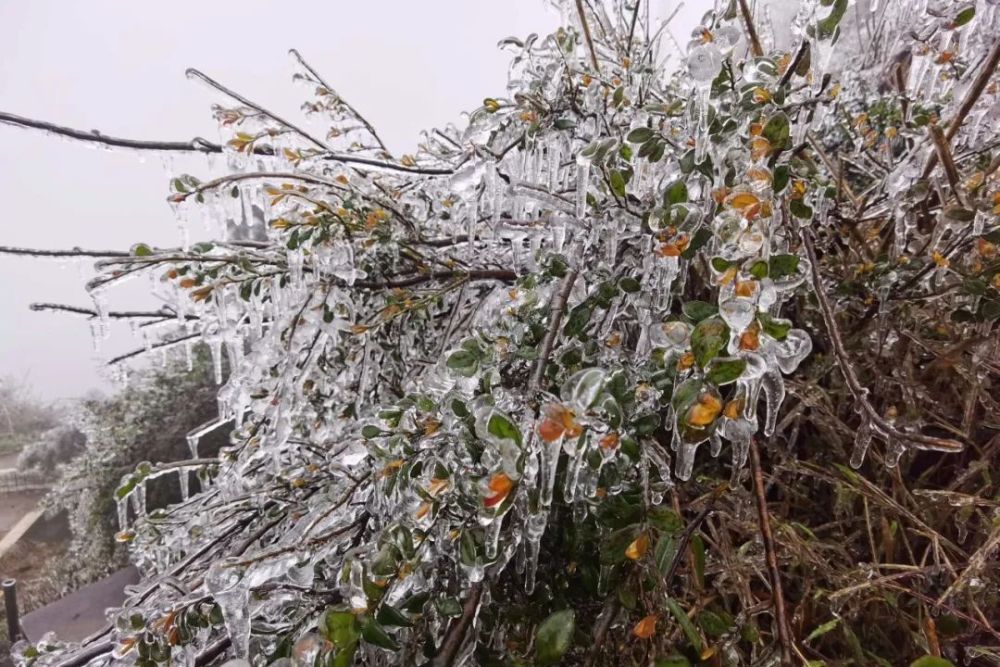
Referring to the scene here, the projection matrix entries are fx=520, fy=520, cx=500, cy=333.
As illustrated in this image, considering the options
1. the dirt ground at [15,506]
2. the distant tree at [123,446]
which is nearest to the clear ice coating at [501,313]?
the distant tree at [123,446]

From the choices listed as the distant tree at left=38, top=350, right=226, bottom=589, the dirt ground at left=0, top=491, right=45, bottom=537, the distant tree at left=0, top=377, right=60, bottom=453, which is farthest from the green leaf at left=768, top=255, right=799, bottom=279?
the distant tree at left=0, top=377, right=60, bottom=453

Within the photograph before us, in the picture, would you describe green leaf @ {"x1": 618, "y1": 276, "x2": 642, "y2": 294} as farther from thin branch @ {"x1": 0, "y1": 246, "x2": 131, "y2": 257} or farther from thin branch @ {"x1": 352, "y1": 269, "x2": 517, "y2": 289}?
thin branch @ {"x1": 0, "y1": 246, "x2": 131, "y2": 257}

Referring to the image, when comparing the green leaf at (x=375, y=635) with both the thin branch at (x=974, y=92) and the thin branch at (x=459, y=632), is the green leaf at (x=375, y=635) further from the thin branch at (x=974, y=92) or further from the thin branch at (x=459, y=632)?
the thin branch at (x=974, y=92)

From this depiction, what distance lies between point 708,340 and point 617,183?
1.07ft

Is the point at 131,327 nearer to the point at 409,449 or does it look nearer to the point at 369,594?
the point at 409,449

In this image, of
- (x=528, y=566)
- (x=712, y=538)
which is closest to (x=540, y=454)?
(x=528, y=566)

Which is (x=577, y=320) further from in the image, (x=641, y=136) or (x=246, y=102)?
(x=246, y=102)

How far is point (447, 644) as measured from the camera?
0.51m

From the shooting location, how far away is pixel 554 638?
478 mm

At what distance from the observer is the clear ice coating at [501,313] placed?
0.49m

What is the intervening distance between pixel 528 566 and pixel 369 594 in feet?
0.62

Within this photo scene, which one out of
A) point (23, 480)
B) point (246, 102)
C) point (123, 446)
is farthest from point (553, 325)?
point (23, 480)

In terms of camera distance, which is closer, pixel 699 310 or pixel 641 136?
pixel 699 310

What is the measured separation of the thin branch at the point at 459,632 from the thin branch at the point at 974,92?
0.83m
